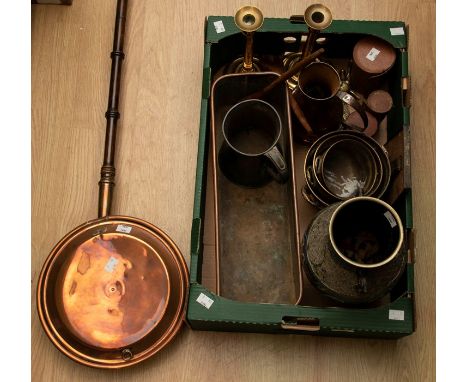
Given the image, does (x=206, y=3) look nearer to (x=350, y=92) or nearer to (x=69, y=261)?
(x=350, y=92)

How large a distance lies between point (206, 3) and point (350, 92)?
490mm

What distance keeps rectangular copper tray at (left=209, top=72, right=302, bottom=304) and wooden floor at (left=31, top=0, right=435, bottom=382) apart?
0.11 m

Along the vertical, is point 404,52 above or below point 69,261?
above

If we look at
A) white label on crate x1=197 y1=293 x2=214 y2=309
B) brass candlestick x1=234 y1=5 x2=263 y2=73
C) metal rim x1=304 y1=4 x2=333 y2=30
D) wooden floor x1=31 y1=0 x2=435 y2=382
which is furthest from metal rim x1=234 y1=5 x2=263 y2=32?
white label on crate x1=197 y1=293 x2=214 y2=309

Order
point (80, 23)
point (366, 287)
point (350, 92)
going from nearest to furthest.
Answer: point (366, 287), point (350, 92), point (80, 23)

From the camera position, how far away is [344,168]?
51.9 inches

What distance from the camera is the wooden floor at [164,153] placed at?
127 cm

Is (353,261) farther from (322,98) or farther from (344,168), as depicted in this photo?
(322,98)

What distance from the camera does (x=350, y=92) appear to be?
1.37m

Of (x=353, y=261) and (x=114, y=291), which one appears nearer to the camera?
(x=353, y=261)

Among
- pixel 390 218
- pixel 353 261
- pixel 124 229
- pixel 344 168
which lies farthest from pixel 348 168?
pixel 124 229

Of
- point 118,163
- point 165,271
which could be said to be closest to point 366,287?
point 165,271

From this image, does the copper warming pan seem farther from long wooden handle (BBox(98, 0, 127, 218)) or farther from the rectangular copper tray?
the rectangular copper tray

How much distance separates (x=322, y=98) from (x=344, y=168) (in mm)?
181
